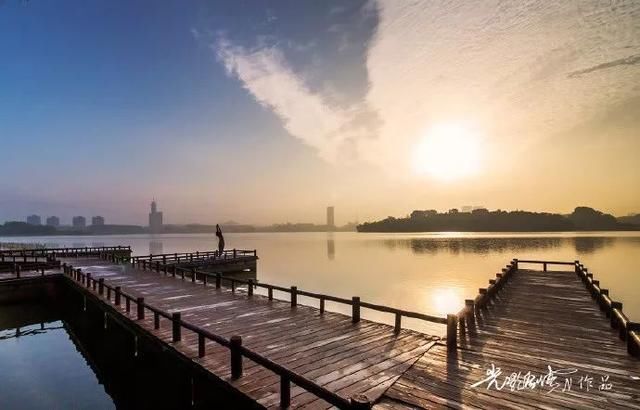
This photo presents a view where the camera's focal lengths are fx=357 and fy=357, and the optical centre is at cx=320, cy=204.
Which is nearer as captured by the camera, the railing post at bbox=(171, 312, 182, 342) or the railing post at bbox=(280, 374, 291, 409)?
the railing post at bbox=(280, 374, 291, 409)

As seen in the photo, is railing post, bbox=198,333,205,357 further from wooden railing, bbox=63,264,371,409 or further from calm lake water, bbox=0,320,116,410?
calm lake water, bbox=0,320,116,410

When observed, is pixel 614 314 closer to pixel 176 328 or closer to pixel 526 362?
pixel 526 362

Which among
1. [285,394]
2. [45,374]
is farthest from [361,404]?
[45,374]

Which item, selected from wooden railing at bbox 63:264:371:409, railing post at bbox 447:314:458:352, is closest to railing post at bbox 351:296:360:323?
railing post at bbox 447:314:458:352

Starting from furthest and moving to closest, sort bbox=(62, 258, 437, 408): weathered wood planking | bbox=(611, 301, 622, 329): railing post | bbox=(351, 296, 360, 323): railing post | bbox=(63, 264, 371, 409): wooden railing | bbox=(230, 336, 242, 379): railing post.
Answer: bbox=(351, 296, 360, 323): railing post, bbox=(611, 301, 622, 329): railing post, bbox=(230, 336, 242, 379): railing post, bbox=(62, 258, 437, 408): weathered wood planking, bbox=(63, 264, 371, 409): wooden railing

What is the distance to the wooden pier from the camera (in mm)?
7430

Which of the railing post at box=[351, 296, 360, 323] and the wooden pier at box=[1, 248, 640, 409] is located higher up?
the railing post at box=[351, 296, 360, 323]

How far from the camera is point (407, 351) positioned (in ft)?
33.8

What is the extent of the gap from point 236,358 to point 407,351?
191 inches

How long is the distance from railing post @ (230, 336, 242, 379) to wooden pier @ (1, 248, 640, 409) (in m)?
0.03

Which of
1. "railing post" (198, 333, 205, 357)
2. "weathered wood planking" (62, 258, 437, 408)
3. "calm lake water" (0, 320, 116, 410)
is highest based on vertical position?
"railing post" (198, 333, 205, 357)

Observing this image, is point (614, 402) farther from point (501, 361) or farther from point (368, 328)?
point (368, 328)

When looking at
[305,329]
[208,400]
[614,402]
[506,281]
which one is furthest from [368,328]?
[506,281]

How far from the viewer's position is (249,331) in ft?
41.7
